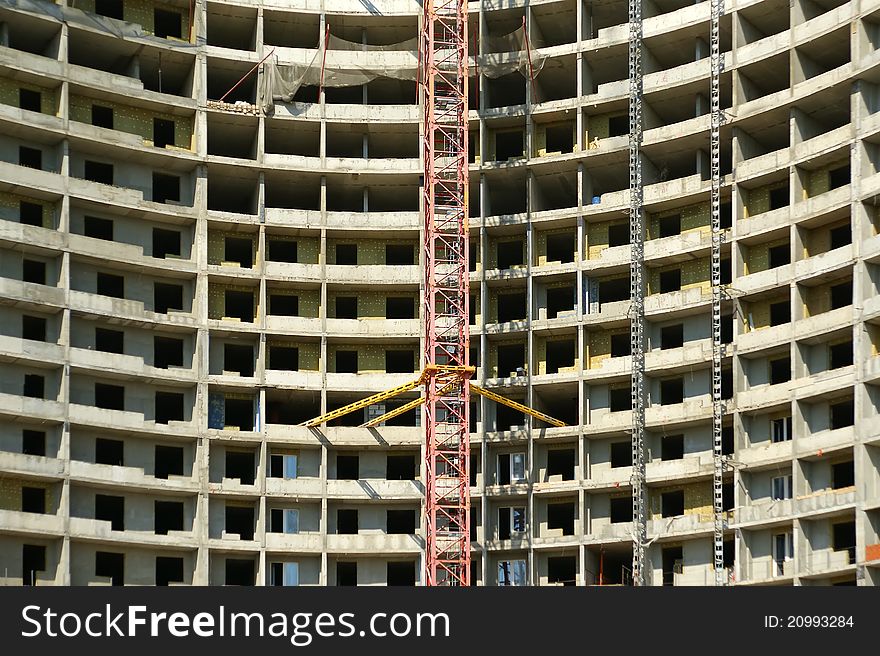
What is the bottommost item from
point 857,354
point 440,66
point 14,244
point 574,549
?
point 574,549

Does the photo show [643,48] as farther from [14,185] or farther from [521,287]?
[14,185]

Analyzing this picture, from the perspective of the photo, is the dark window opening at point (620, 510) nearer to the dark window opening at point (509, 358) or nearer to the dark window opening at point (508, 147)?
the dark window opening at point (509, 358)

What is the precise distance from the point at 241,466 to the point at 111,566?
1100 cm

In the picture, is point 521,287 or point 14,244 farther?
point 521,287

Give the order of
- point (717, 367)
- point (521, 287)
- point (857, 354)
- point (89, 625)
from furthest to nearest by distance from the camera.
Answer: point (521, 287) < point (717, 367) < point (857, 354) < point (89, 625)

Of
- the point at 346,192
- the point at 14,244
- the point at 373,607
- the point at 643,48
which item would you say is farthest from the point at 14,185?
the point at 373,607

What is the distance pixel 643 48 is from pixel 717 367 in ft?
71.0

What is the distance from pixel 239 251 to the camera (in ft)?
425

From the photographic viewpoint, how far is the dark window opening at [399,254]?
427 feet

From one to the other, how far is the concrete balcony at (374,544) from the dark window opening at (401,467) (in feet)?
16.7

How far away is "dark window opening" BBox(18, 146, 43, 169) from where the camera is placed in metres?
122

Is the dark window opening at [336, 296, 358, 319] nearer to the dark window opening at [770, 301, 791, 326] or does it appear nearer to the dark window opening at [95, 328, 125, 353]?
the dark window opening at [95, 328, 125, 353]

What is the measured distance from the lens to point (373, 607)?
6775cm

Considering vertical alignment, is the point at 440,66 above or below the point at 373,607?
above
